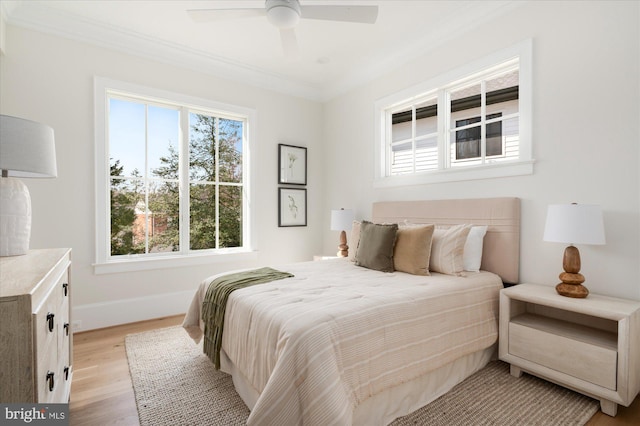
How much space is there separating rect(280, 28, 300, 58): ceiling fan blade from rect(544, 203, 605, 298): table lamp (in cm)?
215

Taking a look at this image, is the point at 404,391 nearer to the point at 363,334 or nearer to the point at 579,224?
the point at 363,334

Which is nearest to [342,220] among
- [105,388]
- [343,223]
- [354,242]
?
[343,223]

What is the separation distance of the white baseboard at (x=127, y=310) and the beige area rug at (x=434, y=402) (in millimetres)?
981

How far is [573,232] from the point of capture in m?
1.96

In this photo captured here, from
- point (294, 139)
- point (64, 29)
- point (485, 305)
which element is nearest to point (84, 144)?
point (64, 29)

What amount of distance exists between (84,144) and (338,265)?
8.81 feet

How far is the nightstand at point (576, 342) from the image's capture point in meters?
1.71

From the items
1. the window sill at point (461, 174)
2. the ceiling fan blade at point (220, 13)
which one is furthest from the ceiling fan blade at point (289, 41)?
the window sill at point (461, 174)

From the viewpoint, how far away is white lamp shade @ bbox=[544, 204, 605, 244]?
192 centimetres

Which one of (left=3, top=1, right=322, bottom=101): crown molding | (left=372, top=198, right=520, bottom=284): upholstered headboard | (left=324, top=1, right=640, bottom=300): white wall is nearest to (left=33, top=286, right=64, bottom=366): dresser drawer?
(left=3, top=1, right=322, bottom=101): crown molding

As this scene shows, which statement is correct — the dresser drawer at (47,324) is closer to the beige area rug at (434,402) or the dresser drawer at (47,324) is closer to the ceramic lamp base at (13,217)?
the ceramic lamp base at (13,217)

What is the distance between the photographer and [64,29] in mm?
2910

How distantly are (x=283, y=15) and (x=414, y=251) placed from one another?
1.94 meters

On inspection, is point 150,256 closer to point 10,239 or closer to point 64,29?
point 10,239
